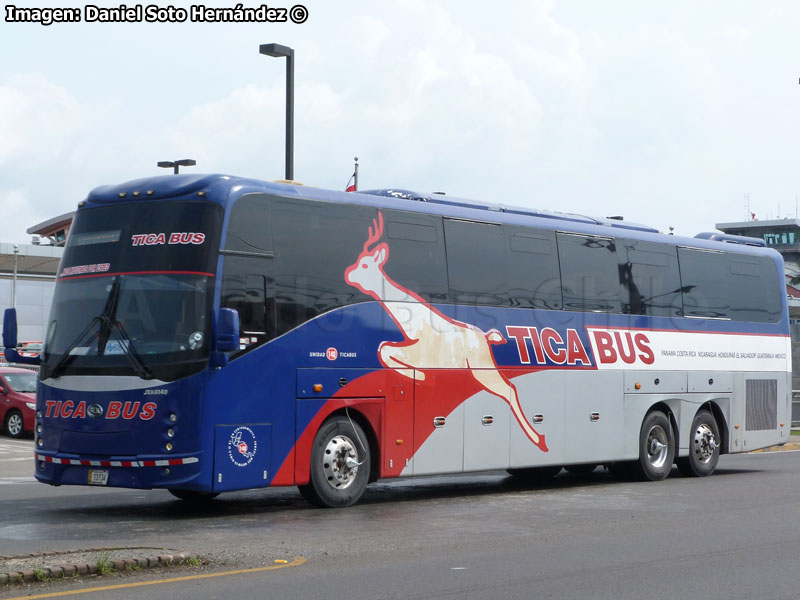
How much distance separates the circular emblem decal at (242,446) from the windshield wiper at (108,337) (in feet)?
3.64

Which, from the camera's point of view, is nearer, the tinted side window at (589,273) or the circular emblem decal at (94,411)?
the circular emblem decal at (94,411)

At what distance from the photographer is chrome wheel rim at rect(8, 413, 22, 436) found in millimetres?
28016

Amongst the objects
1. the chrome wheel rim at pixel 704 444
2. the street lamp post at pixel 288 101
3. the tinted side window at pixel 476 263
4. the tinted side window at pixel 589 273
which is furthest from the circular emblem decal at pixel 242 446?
the street lamp post at pixel 288 101

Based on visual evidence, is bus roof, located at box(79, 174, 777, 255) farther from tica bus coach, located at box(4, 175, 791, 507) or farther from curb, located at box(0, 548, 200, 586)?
curb, located at box(0, 548, 200, 586)

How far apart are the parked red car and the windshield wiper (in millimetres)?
15240

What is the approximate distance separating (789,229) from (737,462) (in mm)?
116319

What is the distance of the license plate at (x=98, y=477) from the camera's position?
41.9 feet

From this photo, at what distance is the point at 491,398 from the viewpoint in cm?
1609

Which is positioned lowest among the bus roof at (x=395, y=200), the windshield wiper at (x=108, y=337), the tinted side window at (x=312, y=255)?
the windshield wiper at (x=108, y=337)

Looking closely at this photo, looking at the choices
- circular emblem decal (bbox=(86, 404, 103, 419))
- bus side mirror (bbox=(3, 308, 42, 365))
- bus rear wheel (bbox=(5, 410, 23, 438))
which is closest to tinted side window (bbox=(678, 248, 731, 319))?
circular emblem decal (bbox=(86, 404, 103, 419))

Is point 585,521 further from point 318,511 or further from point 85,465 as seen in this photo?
point 85,465

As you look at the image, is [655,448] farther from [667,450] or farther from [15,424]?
[15,424]

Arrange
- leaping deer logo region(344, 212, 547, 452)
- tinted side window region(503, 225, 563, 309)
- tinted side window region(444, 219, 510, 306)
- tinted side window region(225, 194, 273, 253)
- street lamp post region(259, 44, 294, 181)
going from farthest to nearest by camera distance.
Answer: street lamp post region(259, 44, 294, 181) → tinted side window region(503, 225, 563, 309) → tinted side window region(444, 219, 510, 306) → leaping deer logo region(344, 212, 547, 452) → tinted side window region(225, 194, 273, 253)

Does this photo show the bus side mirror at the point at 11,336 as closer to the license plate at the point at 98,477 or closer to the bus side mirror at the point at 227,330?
the license plate at the point at 98,477
